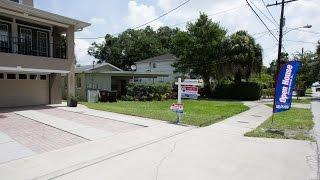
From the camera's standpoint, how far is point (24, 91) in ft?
65.8

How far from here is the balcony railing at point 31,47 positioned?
61.0 ft

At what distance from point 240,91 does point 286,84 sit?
22243mm

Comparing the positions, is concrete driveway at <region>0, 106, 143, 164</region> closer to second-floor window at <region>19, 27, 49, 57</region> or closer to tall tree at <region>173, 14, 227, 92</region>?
second-floor window at <region>19, 27, 49, 57</region>

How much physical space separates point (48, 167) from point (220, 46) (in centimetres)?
3114

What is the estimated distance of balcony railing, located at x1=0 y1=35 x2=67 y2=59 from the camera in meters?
18.6

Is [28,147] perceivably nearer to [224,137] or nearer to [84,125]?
[84,125]

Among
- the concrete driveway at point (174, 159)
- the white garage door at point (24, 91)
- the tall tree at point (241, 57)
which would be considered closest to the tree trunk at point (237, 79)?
the tall tree at point (241, 57)

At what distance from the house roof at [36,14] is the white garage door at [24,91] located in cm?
383

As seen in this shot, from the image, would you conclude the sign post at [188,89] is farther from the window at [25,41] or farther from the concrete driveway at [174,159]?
the window at [25,41]

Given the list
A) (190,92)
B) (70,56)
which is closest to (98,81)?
(70,56)

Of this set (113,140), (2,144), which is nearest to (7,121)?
(2,144)

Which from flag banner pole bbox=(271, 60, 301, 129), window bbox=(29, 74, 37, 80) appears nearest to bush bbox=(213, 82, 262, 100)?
flag banner pole bbox=(271, 60, 301, 129)

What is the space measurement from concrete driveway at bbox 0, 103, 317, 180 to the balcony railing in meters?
11.5

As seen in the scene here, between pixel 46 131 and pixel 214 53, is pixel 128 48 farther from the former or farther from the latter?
pixel 46 131
